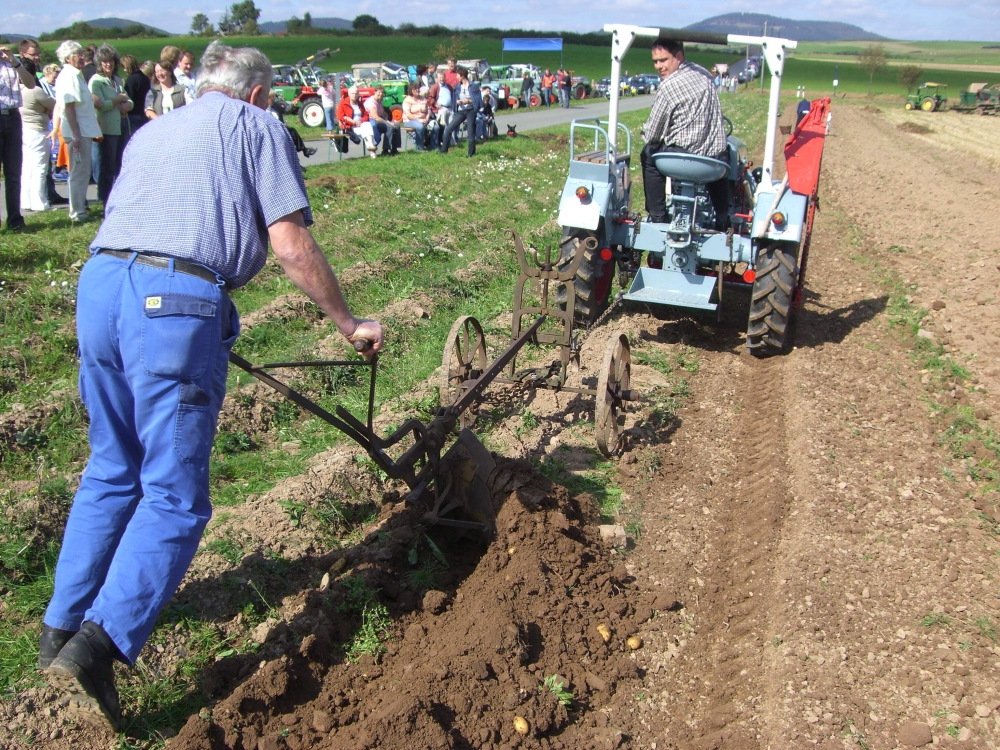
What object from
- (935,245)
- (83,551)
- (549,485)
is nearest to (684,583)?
(549,485)

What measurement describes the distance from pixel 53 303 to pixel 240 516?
11.0 feet

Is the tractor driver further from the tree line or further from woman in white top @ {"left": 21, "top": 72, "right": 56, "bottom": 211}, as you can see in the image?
the tree line

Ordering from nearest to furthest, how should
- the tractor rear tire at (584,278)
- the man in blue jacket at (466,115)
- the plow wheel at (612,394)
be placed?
the plow wheel at (612,394) < the tractor rear tire at (584,278) < the man in blue jacket at (466,115)

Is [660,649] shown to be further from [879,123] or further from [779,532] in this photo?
[879,123]

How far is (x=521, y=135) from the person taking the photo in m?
19.1

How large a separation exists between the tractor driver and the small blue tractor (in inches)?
6.3

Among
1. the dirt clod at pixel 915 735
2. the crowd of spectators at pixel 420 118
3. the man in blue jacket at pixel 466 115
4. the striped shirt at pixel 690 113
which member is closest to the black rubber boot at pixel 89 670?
the dirt clod at pixel 915 735

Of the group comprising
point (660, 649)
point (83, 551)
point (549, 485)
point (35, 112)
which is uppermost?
point (35, 112)

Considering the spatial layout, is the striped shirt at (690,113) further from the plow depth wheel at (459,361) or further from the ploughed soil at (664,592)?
the plow depth wheel at (459,361)

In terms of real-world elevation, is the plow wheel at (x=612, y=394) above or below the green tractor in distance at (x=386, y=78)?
below

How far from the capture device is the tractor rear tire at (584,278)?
638 cm

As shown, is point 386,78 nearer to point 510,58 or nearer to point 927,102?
point 927,102

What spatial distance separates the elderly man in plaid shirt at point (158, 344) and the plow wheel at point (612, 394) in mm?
2136

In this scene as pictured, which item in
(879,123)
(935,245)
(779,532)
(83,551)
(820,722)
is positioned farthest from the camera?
(879,123)
